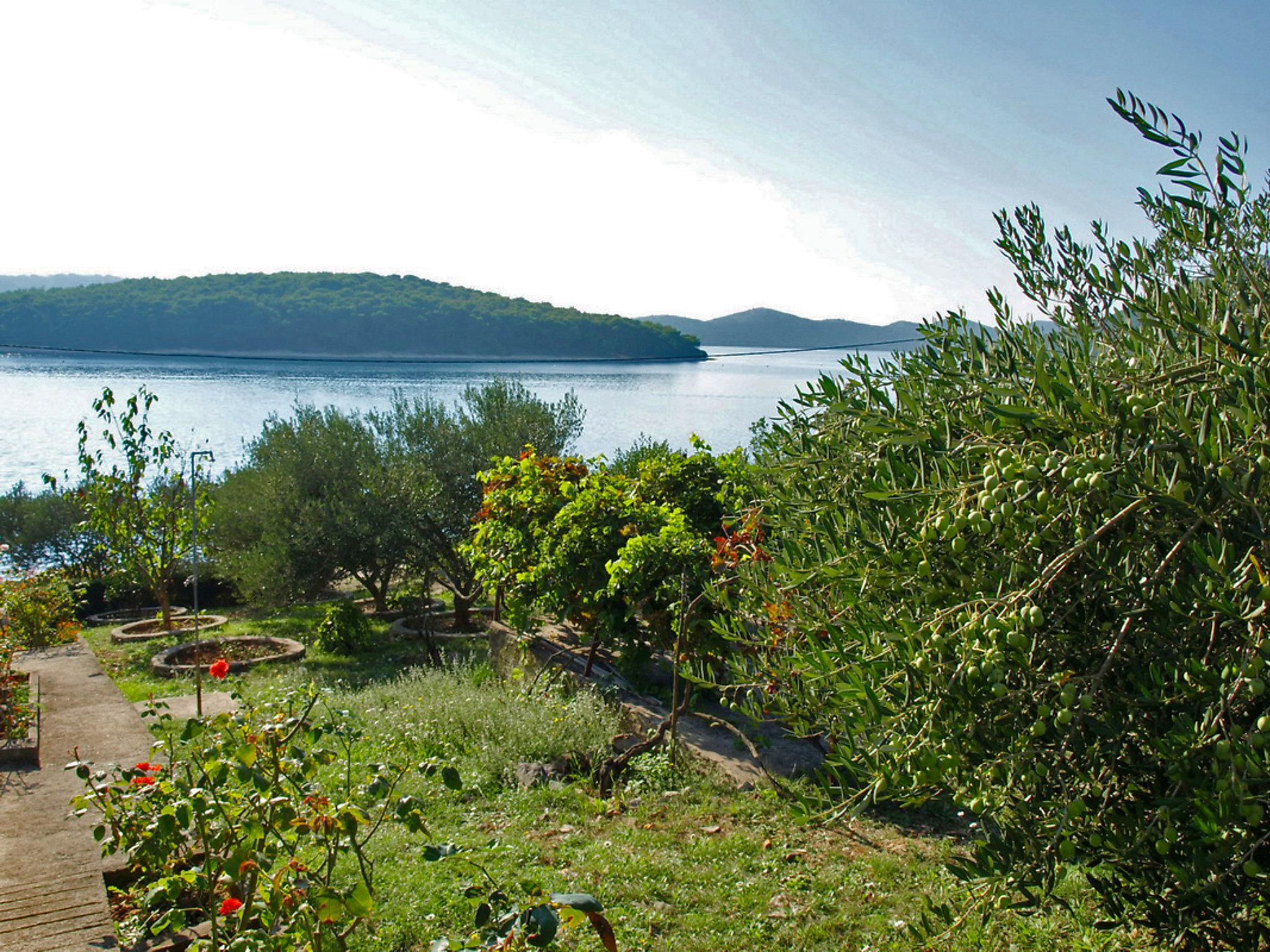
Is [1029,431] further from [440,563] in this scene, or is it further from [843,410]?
[440,563]

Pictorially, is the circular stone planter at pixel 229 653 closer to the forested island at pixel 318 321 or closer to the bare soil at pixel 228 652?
the bare soil at pixel 228 652

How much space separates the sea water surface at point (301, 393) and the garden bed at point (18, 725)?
24.5 feet

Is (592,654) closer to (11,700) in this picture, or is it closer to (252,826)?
(11,700)

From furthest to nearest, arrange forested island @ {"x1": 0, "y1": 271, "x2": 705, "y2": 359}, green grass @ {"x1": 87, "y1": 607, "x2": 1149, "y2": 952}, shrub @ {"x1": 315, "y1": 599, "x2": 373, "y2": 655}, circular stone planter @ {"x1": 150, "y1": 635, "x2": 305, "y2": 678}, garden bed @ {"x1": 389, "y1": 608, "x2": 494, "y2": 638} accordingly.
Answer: forested island @ {"x1": 0, "y1": 271, "x2": 705, "y2": 359}, garden bed @ {"x1": 389, "y1": 608, "x2": 494, "y2": 638}, shrub @ {"x1": 315, "y1": 599, "x2": 373, "y2": 655}, circular stone planter @ {"x1": 150, "y1": 635, "x2": 305, "y2": 678}, green grass @ {"x1": 87, "y1": 607, "x2": 1149, "y2": 952}

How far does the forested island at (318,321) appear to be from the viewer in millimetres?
28516

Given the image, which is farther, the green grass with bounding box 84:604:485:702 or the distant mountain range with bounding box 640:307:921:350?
the distant mountain range with bounding box 640:307:921:350

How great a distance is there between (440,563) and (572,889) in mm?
10178

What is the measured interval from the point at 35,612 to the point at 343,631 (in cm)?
373

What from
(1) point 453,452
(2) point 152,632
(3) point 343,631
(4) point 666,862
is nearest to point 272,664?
(3) point 343,631

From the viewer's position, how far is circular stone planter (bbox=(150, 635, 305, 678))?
37.6 feet

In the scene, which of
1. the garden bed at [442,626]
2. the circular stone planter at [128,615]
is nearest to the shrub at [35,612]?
the circular stone planter at [128,615]

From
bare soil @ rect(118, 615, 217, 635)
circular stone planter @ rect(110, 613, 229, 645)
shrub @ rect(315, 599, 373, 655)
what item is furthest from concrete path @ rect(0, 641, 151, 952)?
bare soil @ rect(118, 615, 217, 635)

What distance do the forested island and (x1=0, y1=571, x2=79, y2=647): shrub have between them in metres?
17.6

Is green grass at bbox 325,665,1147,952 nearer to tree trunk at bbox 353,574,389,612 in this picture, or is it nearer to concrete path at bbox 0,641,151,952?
concrete path at bbox 0,641,151,952
